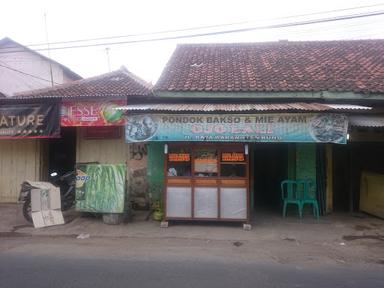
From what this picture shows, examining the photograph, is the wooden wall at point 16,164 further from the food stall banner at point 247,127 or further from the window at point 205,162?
the window at point 205,162

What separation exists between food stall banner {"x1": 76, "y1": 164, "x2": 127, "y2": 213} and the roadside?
43cm

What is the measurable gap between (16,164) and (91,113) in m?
3.54

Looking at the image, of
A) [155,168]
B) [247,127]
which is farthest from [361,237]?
[155,168]

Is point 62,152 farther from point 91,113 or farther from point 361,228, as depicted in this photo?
point 361,228

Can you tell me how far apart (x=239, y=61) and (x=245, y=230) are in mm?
6310

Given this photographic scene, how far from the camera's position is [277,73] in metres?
11.7

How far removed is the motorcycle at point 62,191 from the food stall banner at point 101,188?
3.49 ft

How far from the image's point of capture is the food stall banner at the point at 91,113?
11.0 m

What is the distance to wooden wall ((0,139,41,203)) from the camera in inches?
500

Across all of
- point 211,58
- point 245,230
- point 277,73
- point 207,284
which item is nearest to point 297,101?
point 277,73

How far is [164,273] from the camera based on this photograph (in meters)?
5.87

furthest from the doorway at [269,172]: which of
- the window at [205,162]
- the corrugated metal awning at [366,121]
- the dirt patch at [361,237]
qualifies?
the dirt patch at [361,237]

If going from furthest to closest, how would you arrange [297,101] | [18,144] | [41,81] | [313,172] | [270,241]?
[41,81]
[18,144]
[313,172]
[297,101]
[270,241]

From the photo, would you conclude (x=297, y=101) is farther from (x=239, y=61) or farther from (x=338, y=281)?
(x=338, y=281)
